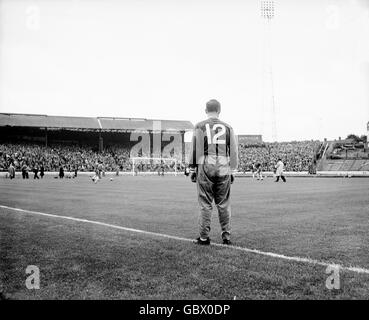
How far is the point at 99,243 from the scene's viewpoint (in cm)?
605

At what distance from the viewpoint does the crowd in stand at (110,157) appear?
56.8 m

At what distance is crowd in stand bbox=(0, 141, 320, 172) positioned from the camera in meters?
56.8

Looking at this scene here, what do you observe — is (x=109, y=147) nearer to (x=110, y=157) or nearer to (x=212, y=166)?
(x=110, y=157)

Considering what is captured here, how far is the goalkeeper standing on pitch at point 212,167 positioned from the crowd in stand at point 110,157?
49.0 meters

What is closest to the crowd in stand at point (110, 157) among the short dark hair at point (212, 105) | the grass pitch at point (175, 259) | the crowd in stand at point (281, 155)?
the crowd in stand at point (281, 155)

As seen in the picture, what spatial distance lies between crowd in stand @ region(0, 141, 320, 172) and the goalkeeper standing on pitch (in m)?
49.0

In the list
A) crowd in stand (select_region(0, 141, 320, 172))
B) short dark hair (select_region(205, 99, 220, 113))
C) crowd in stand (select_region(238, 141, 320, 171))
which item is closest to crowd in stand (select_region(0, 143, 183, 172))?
crowd in stand (select_region(0, 141, 320, 172))

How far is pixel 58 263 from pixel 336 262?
3339 millimetres

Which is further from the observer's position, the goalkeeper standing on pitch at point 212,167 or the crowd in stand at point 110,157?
the crowd in stand at point 110,157

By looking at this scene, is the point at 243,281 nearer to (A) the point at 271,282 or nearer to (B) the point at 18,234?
(A) the point at 271,282

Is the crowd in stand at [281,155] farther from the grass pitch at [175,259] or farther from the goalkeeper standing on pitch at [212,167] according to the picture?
the goalkeeper standing on pitch at [212,167]

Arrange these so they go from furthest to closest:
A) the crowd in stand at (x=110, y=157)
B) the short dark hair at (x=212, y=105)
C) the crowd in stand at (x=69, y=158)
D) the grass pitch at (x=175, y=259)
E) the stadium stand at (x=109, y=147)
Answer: the stadium stand at (x=109, y=147) → the crowd in stand at (x=110, y=157) → the crowd in stand at (x=69, y=158) → the short dark hair at (x=212, y=105) → the grass pitch at (x=175, y=259)

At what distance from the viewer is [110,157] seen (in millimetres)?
66250

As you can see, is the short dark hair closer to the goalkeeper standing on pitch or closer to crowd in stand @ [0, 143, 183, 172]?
the goalkeeper standing on pitch
